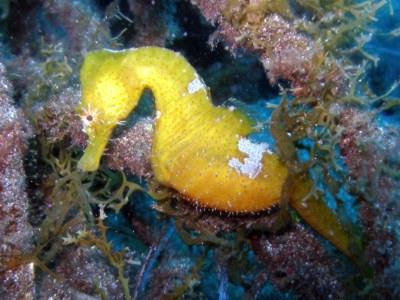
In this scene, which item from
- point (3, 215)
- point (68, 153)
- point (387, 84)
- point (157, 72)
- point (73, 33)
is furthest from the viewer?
point (387, 84)

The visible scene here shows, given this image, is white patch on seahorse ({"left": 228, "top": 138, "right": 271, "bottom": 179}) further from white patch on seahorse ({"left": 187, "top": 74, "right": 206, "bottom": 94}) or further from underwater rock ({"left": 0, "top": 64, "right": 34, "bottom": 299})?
underwater rock ({"left": 0, "top": 64, "right": 34, "bottom": 299})

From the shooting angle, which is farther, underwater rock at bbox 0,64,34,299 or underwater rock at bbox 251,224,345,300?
underwater rock at bbox 251,224,345,300

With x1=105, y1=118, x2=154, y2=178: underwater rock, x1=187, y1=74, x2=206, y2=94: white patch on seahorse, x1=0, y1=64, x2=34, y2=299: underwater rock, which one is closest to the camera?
x1=0, y1=64, x2=34, y2=299: underwater rock

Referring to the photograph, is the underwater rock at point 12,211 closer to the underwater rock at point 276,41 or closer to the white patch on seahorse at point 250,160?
the white patch on seahorse at point 250,160

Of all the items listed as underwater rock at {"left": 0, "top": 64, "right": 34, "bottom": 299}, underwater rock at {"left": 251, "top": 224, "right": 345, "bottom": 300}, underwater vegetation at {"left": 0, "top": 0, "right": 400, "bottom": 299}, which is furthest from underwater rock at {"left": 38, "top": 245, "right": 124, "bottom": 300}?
underwater rock at {"left": 251, "top": 224, "right": 345, "bottom": 300}

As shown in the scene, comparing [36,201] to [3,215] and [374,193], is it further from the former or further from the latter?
[374,193]

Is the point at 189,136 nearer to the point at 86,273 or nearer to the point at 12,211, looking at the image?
the point at 12,211

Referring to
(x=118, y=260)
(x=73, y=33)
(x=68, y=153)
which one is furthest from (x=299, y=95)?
(x=73, y=33)

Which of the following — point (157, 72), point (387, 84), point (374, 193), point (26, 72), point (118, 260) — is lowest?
point (387, 84)
